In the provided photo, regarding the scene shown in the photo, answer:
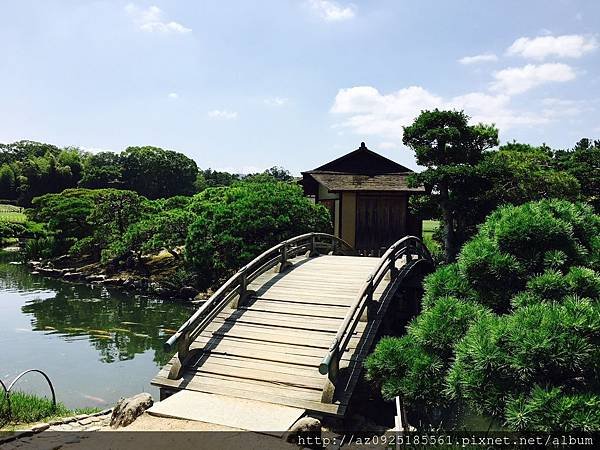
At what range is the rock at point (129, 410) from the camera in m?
5.99

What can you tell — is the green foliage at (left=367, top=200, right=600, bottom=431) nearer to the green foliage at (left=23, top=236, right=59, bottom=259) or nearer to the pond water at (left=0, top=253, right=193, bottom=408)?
the pond water at (left=0, top=253, right=193, bottom=408)

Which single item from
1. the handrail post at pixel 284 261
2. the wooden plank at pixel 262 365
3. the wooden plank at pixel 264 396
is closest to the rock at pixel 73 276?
the handrail post at pixel 284 261

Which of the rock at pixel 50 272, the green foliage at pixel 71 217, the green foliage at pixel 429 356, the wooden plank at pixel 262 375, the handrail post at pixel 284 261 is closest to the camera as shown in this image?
the green foliage at pixel 429 356

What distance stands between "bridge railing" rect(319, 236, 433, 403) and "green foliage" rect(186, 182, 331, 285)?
3.88m

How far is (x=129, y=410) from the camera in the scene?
6059mm

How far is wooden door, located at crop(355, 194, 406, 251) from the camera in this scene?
18.0 m

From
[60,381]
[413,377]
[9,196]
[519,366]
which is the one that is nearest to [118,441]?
[413,377]

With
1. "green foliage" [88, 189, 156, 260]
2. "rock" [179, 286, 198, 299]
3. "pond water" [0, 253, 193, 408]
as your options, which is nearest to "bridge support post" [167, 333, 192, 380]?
"pond water" [0, 253, 193, 408]

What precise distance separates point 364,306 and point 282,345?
4.66ft

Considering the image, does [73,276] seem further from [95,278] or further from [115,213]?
[115,213]

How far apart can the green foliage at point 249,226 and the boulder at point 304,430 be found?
8493 millimetres

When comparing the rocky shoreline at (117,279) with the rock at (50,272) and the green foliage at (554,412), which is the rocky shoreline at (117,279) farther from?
the green foliage at (554,412)

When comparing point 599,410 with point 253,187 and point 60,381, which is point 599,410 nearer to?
point 60,381

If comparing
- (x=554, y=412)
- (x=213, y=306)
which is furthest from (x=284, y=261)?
(x=554, y=412)
